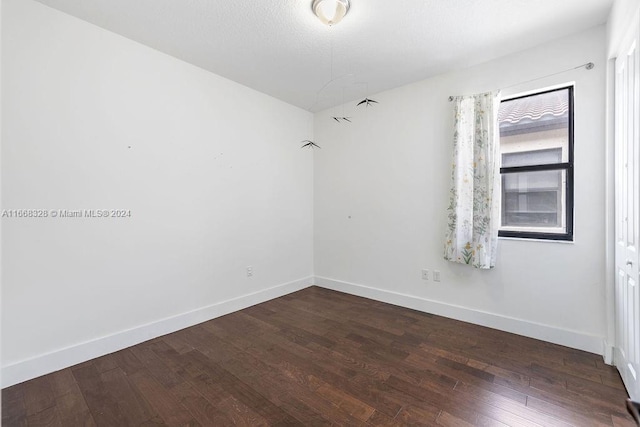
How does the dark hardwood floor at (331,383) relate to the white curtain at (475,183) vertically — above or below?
below

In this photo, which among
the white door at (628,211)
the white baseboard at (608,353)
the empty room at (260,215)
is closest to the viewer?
the white door at (628,211)

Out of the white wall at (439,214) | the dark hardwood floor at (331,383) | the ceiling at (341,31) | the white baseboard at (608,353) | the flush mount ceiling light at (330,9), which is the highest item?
the ceiling at (341,31)

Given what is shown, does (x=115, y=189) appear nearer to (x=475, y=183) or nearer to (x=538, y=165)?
(x=475, y=183)

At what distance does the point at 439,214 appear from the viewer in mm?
3201

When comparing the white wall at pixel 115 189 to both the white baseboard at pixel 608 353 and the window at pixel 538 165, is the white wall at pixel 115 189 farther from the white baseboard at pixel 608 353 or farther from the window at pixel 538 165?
the white baseboard at pixel 608 353

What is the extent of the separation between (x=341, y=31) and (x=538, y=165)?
2.22 m

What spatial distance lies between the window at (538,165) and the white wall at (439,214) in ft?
0.41

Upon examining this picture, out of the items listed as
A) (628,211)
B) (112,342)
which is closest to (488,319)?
(628,211)

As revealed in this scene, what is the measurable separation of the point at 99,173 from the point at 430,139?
3328 mm

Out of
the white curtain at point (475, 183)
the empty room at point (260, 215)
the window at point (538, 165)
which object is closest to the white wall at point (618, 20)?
the empty room at point (260, 215)

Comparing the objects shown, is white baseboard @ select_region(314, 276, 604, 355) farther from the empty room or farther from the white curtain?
the white curtain

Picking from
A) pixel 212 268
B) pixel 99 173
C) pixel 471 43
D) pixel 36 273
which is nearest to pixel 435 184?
pixel 471 43

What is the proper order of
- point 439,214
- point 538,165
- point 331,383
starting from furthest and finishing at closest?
point 439,214 → point 538,165 → point 331,383

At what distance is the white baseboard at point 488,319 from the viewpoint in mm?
2410
